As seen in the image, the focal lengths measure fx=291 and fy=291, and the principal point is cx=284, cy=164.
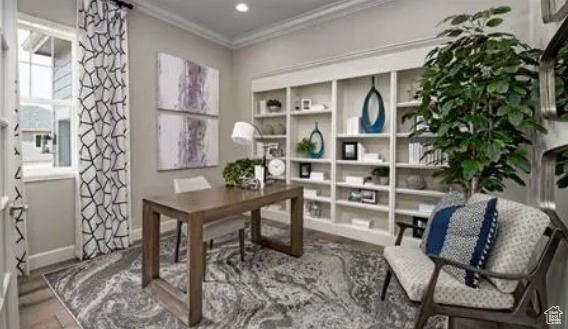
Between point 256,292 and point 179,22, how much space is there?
3590 mm

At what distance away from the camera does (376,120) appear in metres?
3.62

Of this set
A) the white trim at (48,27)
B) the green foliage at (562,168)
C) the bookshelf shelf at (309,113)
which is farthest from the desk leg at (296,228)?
the white trim at (48,27)

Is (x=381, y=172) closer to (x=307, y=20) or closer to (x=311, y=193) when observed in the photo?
(x=311, y=193)

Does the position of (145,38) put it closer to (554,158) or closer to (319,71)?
(319,71)

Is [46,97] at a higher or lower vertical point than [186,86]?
lower

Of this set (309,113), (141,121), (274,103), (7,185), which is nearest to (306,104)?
(309,113)

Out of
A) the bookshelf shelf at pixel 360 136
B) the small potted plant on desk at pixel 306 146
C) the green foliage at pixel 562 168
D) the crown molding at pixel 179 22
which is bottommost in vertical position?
the green foliage at pixel 562 168

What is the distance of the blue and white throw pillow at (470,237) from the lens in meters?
1.56

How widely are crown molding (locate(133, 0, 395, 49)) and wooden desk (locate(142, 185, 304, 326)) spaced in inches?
93.4

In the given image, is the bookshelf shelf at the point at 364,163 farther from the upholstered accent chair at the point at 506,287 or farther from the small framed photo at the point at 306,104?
the upholstered accent chair at the point at 506,287

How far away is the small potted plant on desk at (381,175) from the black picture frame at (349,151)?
309 mm

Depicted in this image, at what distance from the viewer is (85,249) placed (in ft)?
9.91

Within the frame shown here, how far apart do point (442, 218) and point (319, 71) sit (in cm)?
272

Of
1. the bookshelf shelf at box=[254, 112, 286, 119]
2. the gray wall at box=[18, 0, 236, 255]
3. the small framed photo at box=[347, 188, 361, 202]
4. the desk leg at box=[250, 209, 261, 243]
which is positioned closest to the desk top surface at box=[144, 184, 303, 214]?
the desk leg at box=[250, 209, 261, 243]
